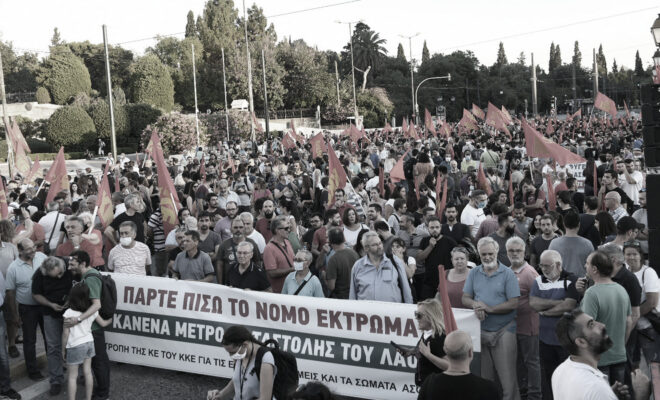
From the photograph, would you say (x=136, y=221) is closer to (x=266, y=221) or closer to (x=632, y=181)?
(x=266, y=221)

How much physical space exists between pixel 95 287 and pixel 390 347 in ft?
9.22

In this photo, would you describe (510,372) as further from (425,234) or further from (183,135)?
(183,135)

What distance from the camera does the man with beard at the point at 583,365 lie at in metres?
3.79

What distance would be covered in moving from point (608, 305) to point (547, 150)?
7.34 m

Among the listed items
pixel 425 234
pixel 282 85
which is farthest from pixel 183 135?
pixel 425 234

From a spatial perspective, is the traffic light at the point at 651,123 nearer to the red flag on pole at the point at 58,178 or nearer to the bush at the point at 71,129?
the red flag on pole at the point at 58,178

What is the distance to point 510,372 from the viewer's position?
20.1 feet

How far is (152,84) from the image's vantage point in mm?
67125

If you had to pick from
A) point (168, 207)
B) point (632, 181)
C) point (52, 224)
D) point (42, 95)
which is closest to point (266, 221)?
point (168, 207)

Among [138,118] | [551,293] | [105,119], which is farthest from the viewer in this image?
[138,118]

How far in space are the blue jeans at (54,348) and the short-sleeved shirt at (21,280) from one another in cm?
33

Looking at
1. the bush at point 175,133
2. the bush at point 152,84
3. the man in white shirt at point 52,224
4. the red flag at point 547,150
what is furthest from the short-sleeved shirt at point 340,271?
the bush at point 152,84

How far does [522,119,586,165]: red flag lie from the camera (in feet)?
38.6

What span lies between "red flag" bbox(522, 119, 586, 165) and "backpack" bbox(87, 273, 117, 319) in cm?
749
